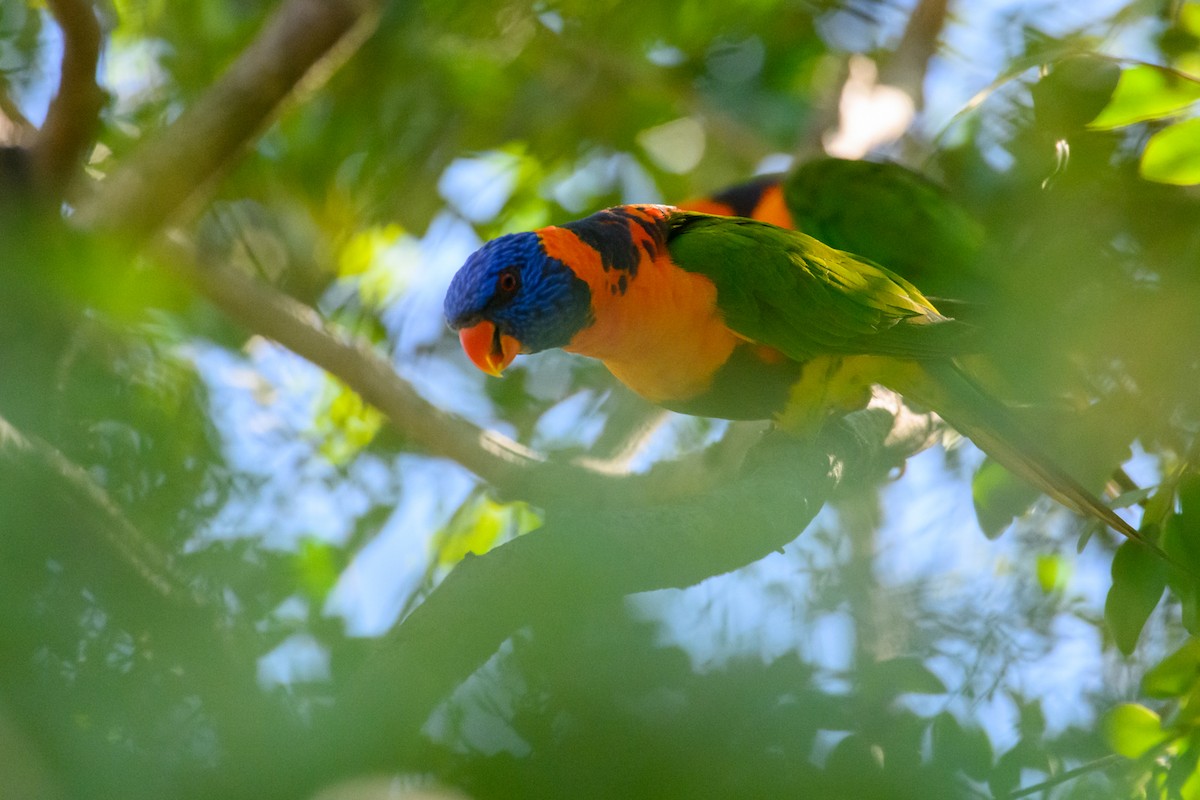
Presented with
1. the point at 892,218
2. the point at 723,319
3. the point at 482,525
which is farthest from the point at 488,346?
the point at 892,218

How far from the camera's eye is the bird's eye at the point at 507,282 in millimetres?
1946

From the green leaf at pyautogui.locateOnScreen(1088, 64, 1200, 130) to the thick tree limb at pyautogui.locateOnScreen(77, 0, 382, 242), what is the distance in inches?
74.8

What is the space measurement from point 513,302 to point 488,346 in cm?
11

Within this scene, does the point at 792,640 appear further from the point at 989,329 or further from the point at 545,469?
the point at 545,469

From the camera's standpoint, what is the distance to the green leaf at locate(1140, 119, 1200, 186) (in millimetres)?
1417

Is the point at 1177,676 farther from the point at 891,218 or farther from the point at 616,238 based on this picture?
the point at 891,218

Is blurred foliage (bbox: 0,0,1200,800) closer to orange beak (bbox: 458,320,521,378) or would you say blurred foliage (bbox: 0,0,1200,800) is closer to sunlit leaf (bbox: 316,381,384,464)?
sunlit leaf (bbox: 316,381,384,464)

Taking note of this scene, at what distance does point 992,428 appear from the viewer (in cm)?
188

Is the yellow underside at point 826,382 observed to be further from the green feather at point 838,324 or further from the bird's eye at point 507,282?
the bird's eye at point 507,282

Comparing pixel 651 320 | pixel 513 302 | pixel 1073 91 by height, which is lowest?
pixel 651 320

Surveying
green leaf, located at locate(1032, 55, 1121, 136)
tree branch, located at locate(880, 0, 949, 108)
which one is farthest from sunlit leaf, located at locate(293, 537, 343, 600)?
tree branch, located at locate(880, 0, 949, 108)

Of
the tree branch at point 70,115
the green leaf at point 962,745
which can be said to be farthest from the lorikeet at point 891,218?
the tree branch at point 70,115

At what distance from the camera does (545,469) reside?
2197 mm

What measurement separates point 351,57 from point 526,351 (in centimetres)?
192
